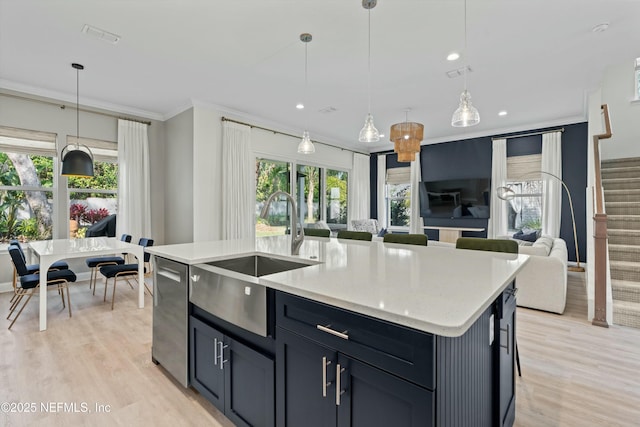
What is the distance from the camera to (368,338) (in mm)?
1052

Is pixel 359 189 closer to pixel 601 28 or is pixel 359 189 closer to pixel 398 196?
pixel 398 196

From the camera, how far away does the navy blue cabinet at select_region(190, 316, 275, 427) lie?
148 cm

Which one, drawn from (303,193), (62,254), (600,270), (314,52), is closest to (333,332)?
(314,52)

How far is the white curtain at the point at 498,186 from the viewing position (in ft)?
22.1

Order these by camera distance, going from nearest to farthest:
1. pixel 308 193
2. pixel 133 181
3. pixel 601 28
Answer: pixel 601 28 → pixel 133 181 → pixel 308 193

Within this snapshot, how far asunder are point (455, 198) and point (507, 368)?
6.23 m

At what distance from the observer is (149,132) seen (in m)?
5.66

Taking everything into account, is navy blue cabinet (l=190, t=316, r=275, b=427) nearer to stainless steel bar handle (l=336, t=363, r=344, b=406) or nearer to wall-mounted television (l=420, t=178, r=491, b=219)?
stainless steel bar handle (l=336, t=363, r=344, b=406)

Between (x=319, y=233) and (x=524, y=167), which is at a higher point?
(x=524, y=167)

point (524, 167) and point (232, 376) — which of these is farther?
point (524, 167)

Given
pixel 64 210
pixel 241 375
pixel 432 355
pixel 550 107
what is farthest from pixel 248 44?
pixel 550 107

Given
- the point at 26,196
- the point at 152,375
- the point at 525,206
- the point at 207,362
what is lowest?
the point at 152,375

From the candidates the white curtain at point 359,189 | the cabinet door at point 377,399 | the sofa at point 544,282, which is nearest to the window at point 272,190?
the white curtain at point 359,189

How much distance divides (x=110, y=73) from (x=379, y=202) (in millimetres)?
6787
